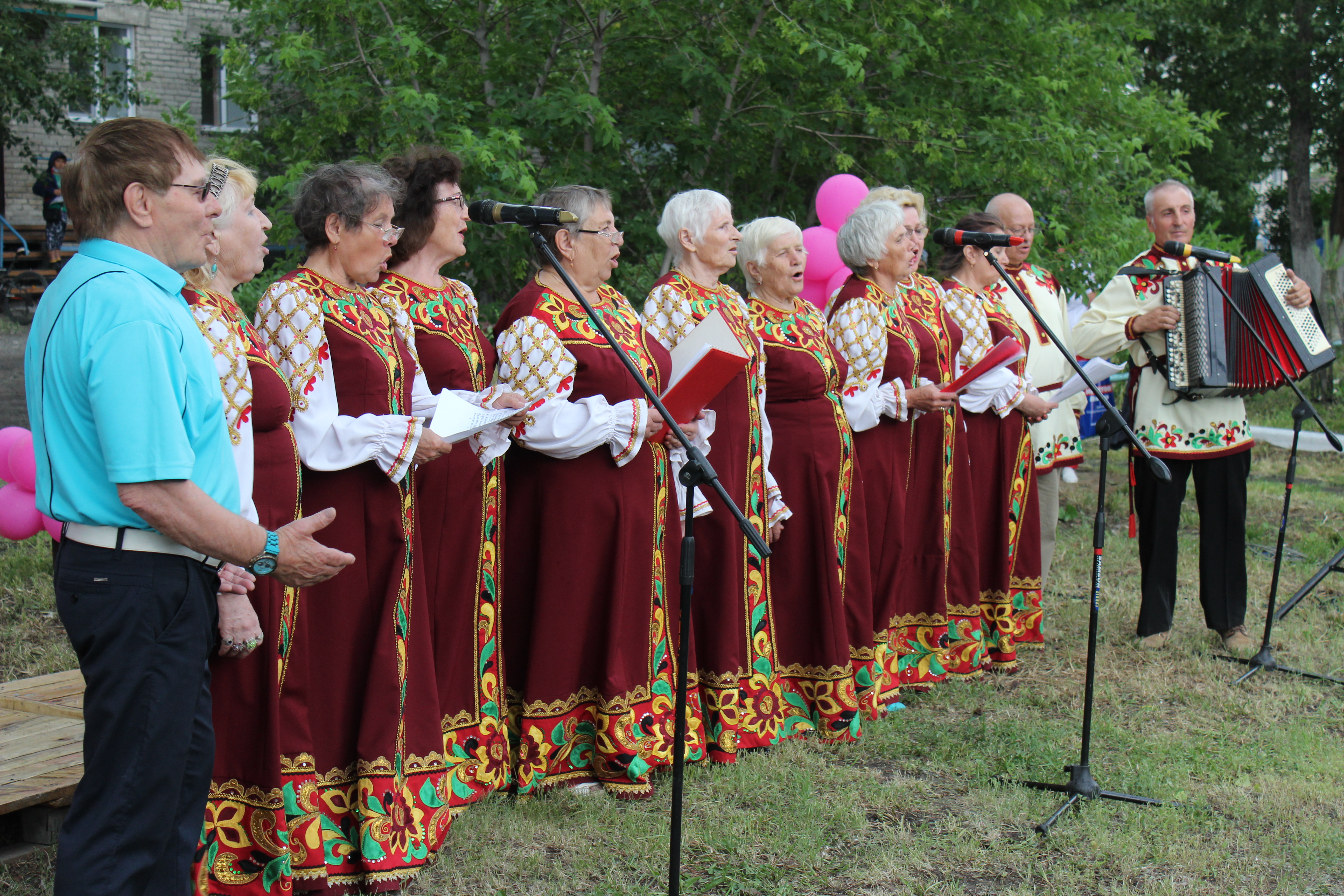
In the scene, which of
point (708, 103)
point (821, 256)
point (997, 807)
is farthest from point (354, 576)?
point (708, 103)

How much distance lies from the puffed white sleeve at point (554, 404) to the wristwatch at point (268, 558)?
150 centimetres

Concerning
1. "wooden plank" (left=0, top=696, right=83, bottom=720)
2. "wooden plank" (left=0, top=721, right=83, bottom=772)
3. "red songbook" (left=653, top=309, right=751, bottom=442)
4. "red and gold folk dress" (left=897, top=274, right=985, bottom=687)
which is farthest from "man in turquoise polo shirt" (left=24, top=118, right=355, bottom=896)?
"red and gold folk dress" (left=897, top=274, right=985, bottom=687)

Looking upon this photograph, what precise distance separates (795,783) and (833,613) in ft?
2.61

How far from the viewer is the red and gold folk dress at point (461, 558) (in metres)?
3.92

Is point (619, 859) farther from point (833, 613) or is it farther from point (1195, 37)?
point (1195, 37)

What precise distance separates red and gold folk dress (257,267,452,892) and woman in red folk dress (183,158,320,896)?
75mm

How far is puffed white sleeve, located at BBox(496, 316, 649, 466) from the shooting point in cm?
393

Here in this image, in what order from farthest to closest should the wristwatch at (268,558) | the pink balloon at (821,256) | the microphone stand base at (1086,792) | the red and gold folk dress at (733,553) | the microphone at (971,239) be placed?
the pink balloon at (821,256) < the red and gold folk dress at (733,553) < the microphone at (971,239) < the microphone stand base at (1086,792) < the wristwatch at (268,558)

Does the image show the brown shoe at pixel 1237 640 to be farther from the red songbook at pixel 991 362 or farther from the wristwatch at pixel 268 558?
the wristwatch at pixel 268 558

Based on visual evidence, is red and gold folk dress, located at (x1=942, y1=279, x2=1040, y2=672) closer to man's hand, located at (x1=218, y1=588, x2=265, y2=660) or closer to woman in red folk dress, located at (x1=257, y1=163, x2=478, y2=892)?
woman in red folk dress, located at (x1=257, y1=163, x2=478, y2=892)

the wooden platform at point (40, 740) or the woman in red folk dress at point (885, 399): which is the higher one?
the woman in red folk dress at point (885, 399)

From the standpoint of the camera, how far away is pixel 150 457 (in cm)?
226

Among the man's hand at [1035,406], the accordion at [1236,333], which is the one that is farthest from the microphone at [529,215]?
the accordion at [1236,333]

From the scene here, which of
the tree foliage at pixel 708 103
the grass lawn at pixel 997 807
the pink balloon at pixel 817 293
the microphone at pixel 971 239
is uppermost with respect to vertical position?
the tree foliage at pixel 708 103
